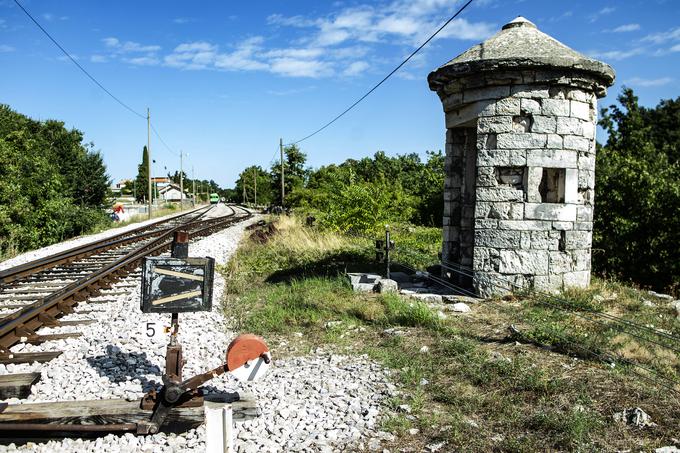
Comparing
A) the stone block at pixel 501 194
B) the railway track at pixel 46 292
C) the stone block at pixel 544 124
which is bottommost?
the railway track at pixel 46 292

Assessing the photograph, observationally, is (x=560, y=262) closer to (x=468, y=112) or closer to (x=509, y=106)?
(x=509, y=106)

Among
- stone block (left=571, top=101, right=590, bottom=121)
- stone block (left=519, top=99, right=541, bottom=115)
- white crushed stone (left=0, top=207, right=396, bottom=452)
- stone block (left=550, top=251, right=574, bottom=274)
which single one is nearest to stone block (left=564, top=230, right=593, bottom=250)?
stone block (left=550, top=251, right=574, bottom=274)

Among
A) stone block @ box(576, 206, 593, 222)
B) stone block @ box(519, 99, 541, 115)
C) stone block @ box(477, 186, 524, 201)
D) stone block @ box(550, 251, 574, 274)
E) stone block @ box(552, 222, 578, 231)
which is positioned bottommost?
stone block @ box(550, 251, 574, 274)

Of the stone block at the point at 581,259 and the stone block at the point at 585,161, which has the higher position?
the stone block at the point at 585,161

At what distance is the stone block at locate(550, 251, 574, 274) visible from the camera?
8.27m

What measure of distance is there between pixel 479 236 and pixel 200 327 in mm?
4523

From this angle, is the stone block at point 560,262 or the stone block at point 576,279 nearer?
the stone block at point 560,262

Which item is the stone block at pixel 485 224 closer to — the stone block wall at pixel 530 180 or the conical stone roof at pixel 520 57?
the stone block wall at pixel 530 180

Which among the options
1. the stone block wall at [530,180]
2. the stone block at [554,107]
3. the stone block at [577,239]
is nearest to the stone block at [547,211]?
the stone block wall at [530,180]

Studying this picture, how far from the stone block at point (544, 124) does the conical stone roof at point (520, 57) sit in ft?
2.51

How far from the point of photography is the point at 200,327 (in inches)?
269

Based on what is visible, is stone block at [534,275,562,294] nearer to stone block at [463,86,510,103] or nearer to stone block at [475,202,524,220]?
stone block at [475,202,524,220]

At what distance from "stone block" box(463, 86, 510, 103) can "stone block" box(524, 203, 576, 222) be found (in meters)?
1.78

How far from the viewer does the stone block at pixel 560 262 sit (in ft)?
27.1
